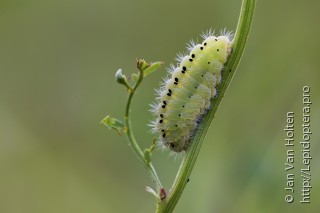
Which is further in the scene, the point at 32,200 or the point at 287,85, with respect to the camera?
the point at 32,200

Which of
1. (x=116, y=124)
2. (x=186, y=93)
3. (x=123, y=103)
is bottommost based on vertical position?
(x=116, y=124)

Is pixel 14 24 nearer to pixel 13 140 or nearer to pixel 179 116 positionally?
pixel 13 140

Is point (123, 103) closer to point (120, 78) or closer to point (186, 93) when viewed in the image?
point (186, 93)

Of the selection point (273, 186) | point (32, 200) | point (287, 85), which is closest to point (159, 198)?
point (273, 186)

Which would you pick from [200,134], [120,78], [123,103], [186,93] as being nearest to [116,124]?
[120,78]

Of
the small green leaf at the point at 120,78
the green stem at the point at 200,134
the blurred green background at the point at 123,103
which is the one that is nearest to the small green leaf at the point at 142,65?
the small green leaf at the point at 120,78
